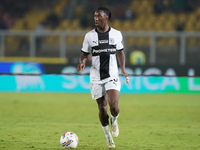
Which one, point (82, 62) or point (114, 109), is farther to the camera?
point (82, 62)

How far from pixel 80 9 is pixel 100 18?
689 inches

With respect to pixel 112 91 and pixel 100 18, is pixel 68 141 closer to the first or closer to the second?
pixel 112 91

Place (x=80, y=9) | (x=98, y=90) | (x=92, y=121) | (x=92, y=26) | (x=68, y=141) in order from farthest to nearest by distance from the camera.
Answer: (x=80, y=9)
(x=92, y=26)
(x=92, y=121)
(x=98, y=90)
(x=68, y=141)

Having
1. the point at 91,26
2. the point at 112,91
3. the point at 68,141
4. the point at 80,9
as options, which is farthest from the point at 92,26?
the point at 68,141

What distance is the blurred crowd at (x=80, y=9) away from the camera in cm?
2197

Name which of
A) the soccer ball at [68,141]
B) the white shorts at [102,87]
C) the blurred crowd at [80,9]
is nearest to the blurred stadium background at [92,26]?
the blurred crowd at [80,9]

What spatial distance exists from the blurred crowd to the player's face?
618 inches

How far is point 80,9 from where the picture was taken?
75.9ft

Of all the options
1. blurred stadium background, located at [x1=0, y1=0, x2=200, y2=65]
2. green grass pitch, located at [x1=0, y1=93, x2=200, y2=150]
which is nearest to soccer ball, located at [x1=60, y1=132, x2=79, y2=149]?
green grass pitch, located at [x1=0, y1=93, x2=200, y2=150]

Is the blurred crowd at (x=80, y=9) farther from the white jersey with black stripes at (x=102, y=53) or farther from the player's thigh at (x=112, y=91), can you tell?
the player's thigh at (x=112, y=91)

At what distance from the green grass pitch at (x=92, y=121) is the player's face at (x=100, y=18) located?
197cm

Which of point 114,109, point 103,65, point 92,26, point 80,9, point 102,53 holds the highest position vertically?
point 80,9

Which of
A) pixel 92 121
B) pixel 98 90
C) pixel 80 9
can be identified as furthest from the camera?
pixel 80 9

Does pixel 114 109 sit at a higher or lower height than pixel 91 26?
lower
